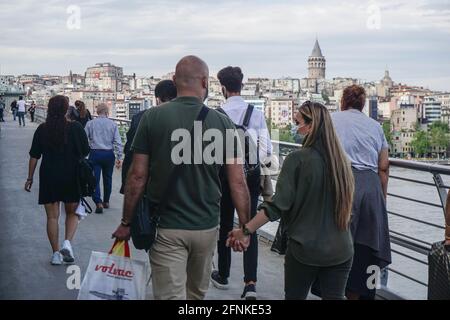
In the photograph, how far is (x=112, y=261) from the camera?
399 centimetres

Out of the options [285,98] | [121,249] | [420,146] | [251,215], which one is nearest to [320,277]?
[121,249]

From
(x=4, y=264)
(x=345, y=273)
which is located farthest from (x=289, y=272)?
(x=4, y=264)

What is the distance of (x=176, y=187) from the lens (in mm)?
3883

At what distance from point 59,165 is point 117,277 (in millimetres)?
2831

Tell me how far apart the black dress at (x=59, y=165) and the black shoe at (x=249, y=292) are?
2.05m

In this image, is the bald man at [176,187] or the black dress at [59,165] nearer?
the bald man at [176,187]

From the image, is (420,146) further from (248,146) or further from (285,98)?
(248,146)

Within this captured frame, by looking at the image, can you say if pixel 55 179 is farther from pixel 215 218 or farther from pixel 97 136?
pixel 97 136

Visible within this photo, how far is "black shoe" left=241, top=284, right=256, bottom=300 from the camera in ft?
18.3

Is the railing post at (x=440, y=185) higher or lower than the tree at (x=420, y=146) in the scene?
higher

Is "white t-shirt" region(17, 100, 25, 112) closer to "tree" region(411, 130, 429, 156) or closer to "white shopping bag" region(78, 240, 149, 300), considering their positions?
"tree" region(411, 130, 429, 156)

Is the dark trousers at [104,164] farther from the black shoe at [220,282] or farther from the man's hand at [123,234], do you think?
the man's hand at [123,234]

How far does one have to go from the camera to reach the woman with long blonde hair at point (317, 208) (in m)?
3.81

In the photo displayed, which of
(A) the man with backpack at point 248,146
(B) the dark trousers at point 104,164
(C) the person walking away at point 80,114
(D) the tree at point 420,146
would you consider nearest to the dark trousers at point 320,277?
(A) the man with backpack at point 248,146
